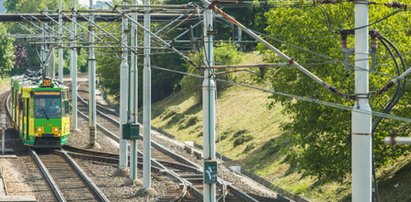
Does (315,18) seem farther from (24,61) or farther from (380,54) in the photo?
(24,61)

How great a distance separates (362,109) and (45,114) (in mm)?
29548

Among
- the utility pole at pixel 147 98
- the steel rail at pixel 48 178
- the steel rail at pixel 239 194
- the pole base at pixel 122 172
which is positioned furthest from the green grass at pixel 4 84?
the utility pole at pixel 147 98

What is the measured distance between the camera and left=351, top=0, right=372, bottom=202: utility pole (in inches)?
482

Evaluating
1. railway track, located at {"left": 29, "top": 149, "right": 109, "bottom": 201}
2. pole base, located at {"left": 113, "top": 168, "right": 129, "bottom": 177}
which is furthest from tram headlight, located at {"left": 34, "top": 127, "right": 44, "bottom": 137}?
pole base, located at {"left": 113, "top": 168, "right": 129, "bottom": 177}

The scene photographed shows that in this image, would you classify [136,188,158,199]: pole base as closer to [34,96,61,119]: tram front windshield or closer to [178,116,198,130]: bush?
[34,96,61,119]: tram front windshield

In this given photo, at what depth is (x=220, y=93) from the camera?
62.6m

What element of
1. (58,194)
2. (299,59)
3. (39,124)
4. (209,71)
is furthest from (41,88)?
(209,71)

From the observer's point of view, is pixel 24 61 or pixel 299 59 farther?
pixel 24 61

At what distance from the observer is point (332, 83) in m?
25.9

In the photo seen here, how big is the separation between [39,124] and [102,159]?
345 centimetres

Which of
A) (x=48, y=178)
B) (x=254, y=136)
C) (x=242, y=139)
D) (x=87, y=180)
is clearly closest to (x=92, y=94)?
(x=242, y=139)

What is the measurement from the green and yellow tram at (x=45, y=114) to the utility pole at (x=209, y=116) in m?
21.4

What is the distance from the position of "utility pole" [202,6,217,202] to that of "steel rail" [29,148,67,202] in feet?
27.9

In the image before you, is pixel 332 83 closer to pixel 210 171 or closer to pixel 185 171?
pixel 210 171
